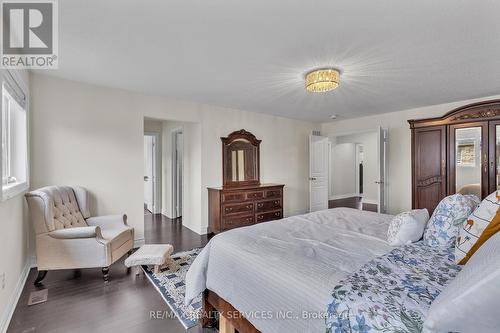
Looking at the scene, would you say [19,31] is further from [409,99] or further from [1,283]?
[409,99]

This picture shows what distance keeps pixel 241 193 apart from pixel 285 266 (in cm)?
304

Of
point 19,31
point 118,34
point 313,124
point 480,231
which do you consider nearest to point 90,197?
point 19,31

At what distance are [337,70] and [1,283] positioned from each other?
3630 millimetres

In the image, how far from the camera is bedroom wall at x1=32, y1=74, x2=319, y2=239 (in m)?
3.07

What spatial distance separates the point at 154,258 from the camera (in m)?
2.70

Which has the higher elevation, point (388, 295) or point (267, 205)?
point (388, 295)

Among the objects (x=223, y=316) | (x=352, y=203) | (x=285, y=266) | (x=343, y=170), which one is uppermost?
(x=343, y=170)

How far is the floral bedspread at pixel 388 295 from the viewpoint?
0.93 metres

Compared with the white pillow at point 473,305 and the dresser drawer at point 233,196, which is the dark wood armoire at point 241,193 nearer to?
the dresser drawer at point 233,196

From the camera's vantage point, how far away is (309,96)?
3910 mm

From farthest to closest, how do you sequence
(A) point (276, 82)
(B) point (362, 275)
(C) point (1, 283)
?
(A) point (276, 82) < (C) point (1, 283) < (B) point (362, 275)

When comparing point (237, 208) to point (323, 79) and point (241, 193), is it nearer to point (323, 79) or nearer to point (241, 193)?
point (241, 193)

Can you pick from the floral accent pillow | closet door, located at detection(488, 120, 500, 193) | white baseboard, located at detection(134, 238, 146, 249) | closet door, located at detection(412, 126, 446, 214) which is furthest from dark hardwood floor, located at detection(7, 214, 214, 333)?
closet door, located at detection(488, 120, 500, 193)

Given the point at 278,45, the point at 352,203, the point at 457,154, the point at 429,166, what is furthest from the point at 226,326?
the point at 352,203
